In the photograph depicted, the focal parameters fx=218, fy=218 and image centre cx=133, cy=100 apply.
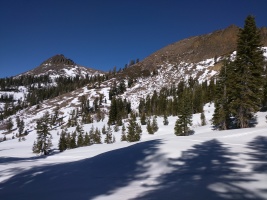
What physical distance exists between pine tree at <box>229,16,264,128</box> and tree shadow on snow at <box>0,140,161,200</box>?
Answer: 18.8 meters

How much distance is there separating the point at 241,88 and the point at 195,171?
68.0ft

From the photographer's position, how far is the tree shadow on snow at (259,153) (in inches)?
240

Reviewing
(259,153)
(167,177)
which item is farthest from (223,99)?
(167,177)

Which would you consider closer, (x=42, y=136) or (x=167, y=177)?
(x=167, y=177)

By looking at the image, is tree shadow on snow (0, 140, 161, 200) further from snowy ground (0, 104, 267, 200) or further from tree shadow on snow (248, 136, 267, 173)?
tree shadow on snow (248, 136, 267, 173)

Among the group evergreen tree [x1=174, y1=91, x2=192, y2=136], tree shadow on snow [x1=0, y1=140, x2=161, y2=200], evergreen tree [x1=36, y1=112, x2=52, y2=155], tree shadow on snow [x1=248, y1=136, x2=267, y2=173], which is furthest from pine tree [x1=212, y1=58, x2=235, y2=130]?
evergreen tree [x1=36, y1=112, x2=52, y2=155]

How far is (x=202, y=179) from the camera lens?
18.5 feet

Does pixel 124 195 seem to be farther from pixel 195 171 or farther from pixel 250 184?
pixel 250 184

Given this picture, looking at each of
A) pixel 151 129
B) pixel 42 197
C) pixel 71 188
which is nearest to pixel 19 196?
pixel 42 197

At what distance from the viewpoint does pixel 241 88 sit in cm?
2420

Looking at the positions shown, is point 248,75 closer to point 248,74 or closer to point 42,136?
point 248,74

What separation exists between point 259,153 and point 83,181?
20.2 feet

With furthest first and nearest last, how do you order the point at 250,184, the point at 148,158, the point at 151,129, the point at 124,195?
the point at 151,129 → the point at 148,158 → the point at 124,195 → the point at 250,184

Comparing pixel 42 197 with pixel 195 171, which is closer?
pixel 42 197
